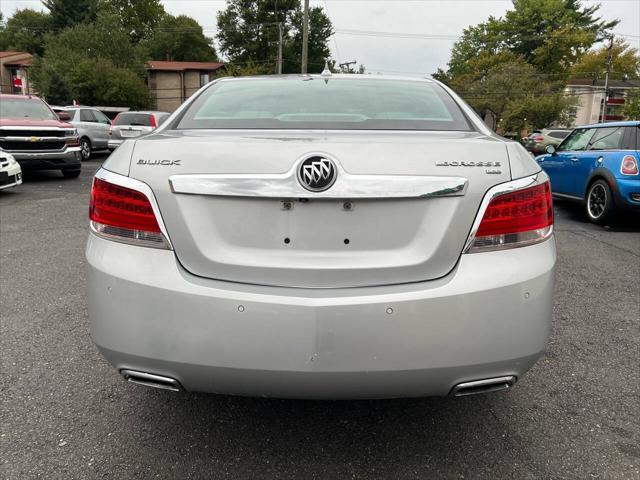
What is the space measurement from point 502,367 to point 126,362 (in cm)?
133

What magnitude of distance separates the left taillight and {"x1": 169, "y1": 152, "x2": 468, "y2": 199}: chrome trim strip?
0.75ft

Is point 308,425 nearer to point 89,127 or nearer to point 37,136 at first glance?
point 37,136

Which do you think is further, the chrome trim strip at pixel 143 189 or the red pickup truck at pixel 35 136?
the red pickup truck at pixel 35 136

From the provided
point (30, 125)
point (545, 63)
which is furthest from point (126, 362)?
point (545, 63)

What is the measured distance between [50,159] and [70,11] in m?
54.8

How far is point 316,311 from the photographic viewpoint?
5.65 feet

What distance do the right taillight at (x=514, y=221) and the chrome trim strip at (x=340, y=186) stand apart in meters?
0.16

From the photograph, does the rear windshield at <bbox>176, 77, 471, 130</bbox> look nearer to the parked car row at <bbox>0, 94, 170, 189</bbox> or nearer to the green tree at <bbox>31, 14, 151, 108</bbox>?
the parked car row at <bbox>0, 94, 170, 189</bbox>

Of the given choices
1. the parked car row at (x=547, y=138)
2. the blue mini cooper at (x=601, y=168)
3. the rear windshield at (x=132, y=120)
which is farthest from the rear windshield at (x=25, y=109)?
the parked car row at (x=547, y=138)

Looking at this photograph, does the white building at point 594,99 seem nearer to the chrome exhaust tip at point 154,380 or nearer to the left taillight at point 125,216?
the left taillight at point 125,216

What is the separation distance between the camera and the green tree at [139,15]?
6456 cm

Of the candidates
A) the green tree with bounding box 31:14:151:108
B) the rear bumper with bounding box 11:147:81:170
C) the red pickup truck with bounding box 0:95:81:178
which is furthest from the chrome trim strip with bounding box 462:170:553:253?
the green tree with bounding box 31:14:151:108

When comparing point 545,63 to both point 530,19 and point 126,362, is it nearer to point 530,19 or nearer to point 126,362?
point 530,19

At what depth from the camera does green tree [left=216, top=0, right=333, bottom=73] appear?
5784 centimetres
